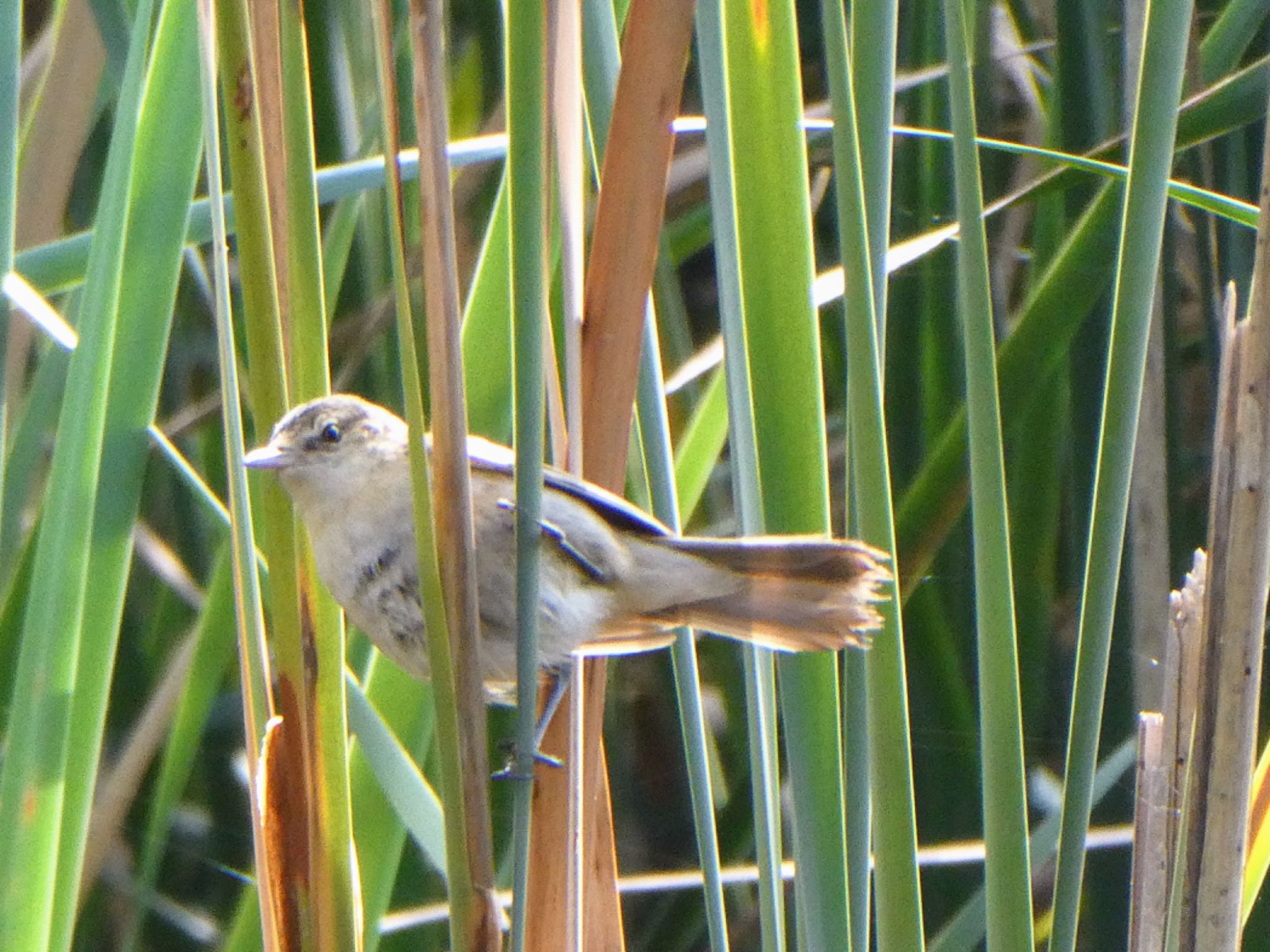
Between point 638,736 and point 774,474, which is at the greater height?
point 774,474

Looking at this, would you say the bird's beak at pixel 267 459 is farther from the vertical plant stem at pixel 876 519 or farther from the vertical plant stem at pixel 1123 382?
the vertical plant stem at pixel 1123 382

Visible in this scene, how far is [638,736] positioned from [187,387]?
2.13 feet

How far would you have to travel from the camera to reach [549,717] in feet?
2.74

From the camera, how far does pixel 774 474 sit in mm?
642

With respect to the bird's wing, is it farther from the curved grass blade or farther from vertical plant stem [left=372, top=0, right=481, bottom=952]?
the curved grass blade

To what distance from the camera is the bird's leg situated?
73cm

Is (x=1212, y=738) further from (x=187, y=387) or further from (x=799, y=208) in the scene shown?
(x=187, y=387)

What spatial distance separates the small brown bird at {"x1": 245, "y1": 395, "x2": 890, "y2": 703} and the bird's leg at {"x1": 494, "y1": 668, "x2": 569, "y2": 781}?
0.7 inches

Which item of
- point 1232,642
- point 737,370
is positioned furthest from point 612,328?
point 1232,642

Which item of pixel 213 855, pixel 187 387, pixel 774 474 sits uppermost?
pixel 187 387

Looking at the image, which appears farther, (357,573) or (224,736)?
(224,736)

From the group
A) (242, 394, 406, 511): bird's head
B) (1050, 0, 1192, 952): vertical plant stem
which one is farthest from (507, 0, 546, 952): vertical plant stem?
(242, 394, 406, 511): bird's head

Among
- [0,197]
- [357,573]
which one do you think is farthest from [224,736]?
[0,197]

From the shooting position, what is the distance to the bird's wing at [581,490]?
718mm
